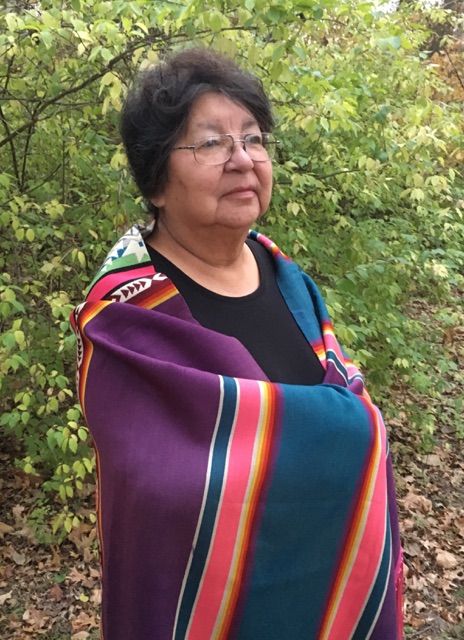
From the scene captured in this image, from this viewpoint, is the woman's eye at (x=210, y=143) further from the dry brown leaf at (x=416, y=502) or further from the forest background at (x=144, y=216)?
the dry brown leaf at (x=416, y=502)

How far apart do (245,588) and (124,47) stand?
218 centimetres

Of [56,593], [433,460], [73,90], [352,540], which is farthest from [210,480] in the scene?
[433,460]

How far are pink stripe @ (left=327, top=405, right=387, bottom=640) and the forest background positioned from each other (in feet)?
4.48

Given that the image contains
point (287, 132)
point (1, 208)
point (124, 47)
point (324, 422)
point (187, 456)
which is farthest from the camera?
point (287, 132)

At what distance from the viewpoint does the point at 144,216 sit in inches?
103

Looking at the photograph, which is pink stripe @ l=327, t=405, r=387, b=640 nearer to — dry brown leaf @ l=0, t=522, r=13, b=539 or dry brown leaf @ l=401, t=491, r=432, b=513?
dry brown leaf @ l=0, t=522, r=13, b=539

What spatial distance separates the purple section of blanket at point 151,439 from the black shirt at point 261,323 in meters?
0.12

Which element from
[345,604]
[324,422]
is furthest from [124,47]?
[345,604]

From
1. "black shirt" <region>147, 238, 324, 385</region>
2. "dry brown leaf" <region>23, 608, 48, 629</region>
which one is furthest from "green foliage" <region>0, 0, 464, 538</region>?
"black shirt" <region>147, 238, 324, 385</region>

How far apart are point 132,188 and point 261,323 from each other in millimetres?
1390

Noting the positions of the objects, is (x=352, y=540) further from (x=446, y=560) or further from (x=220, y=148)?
(x=446, y=560)

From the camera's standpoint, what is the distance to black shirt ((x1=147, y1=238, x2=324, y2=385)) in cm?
148

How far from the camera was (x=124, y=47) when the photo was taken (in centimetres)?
242

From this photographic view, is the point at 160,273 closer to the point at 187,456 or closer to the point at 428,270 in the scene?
the point at 187,456
